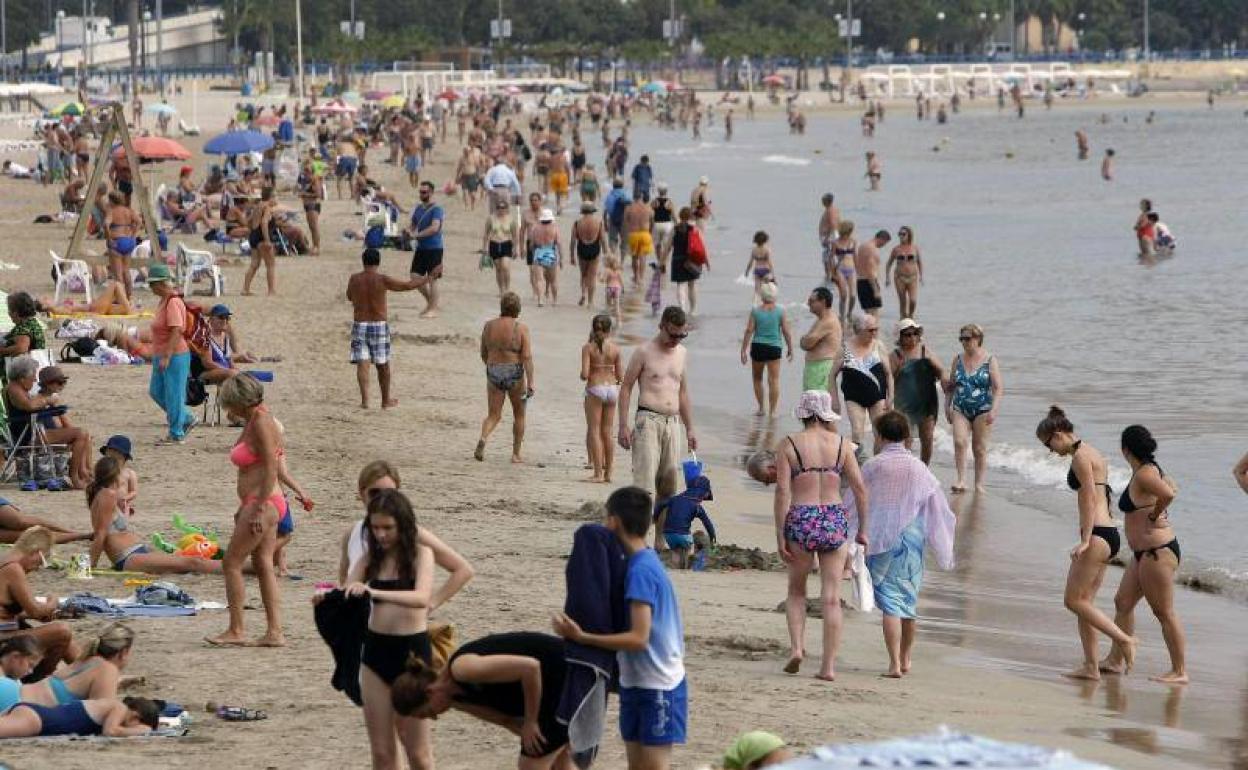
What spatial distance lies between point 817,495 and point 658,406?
275cm

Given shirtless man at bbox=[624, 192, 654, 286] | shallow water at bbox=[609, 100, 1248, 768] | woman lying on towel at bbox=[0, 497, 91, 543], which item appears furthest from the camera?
shirtless man at bbox=[624, 192, 654, 286]

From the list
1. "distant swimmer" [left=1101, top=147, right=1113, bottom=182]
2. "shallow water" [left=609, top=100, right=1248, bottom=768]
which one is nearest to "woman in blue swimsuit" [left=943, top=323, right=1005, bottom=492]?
"shallow water" [left=609, top=100, right=1248, bottom=768]

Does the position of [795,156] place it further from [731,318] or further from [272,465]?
[272,465]

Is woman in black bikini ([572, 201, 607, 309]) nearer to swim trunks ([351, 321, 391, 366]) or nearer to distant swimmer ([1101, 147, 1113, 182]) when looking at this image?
swim trunks ([351, 321, 391, 366])

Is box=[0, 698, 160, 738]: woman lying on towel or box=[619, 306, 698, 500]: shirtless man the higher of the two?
box=[619, 306, 698, 500]: shirtless man

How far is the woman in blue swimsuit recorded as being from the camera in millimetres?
14375

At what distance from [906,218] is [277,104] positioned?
45.3 m

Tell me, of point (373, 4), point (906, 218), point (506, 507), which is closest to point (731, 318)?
point (506, 507)

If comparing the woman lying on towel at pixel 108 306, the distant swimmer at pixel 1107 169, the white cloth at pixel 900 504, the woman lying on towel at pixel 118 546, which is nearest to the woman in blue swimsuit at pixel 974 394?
the white cloth at pixel 900 504

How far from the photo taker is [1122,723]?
30.5 feet

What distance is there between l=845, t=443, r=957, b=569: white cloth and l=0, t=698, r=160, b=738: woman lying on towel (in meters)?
3.44

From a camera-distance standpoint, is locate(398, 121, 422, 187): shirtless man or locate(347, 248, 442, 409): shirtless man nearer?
locate(347, 248, 442, 409): shirtless man

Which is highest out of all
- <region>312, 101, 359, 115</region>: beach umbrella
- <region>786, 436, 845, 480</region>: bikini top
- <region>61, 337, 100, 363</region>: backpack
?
<region>312, 101, 359, 115</region>: beach umbrella

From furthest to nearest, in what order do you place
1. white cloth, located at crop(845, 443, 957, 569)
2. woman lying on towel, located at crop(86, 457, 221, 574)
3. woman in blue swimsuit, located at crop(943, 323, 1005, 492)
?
woman in blue swimsuit, located at crop(943, 323, 1005, 492) < woman lying on towel, located at crop(86, 457, 221, 574) < white cloth, located at crop(845, 443, 957, 569)
